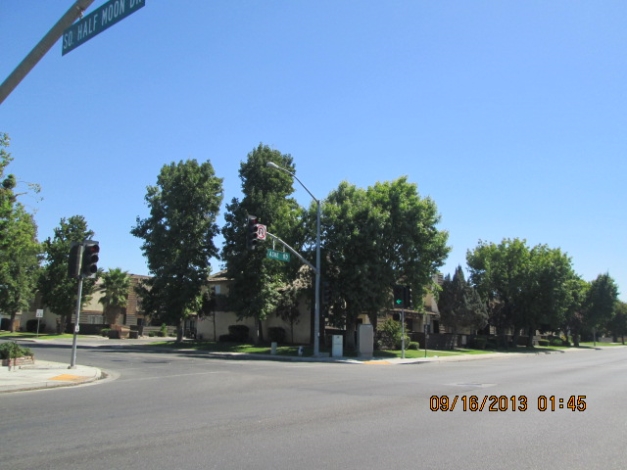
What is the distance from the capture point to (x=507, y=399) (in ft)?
38.7

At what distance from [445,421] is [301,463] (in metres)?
3.81

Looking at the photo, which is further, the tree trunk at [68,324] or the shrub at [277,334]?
the tree trunk at [68,324]

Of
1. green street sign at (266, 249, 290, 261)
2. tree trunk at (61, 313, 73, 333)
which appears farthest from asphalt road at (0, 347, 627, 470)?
tree trunk at (61, 313, 73, 333)

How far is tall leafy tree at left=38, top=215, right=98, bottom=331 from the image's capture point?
51.2 meters

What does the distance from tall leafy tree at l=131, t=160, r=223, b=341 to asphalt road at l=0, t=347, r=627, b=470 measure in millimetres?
25987

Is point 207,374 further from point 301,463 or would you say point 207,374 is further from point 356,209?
point 356,209

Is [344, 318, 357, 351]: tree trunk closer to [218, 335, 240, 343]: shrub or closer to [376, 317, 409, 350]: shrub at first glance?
[376, 317, 409, 350]: shrub

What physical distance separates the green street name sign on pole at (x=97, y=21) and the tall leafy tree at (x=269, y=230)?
1054 inches

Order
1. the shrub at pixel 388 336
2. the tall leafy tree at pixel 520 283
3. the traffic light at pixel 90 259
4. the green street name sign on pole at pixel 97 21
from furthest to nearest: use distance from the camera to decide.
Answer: the tall leafy tree at pixel 520 283 → the shrub at pixel 388 336 → the traffic light at pixel 90 259 → the green street name sign on pole at pixel 97 21

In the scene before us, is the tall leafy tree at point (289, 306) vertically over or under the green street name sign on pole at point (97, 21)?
under

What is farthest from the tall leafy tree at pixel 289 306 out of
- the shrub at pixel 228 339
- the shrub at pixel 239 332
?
the shrub at pixel 228 339

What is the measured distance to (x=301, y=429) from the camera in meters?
8.37

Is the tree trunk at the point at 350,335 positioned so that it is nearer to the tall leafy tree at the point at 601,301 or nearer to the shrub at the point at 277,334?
the shrub at the point at 277,334

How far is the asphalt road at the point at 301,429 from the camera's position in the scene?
6.54m
